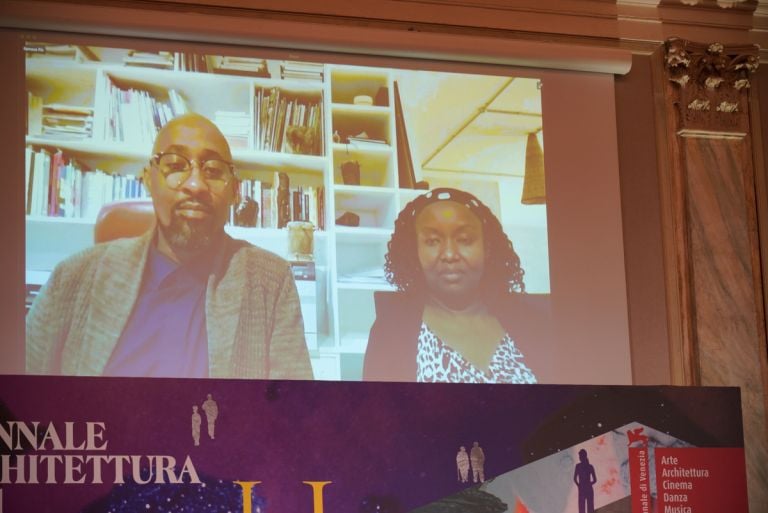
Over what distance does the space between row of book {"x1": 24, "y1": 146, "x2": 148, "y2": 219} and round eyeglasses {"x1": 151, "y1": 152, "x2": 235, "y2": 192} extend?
25 centimetres

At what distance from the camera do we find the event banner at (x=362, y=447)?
165 inches

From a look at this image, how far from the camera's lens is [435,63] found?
518cm

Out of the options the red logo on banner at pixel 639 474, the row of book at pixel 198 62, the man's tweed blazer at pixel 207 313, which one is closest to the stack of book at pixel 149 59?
the row of book at pixel 198 62

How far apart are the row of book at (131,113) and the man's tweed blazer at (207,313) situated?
0.43 metres

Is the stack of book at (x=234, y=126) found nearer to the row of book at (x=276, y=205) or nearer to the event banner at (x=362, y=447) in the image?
the row of book at (x=276, y=205)

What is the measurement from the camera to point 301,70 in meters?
5.02

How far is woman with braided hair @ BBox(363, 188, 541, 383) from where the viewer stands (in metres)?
4.89

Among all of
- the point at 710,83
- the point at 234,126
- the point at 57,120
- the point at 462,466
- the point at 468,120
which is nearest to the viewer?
the point at 462,466

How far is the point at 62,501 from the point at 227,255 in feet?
4.05

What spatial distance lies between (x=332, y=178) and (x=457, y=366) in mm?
984

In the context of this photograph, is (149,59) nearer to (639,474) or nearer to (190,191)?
(190,191)

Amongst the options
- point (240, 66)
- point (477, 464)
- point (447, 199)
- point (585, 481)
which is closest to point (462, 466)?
point (477, 464)

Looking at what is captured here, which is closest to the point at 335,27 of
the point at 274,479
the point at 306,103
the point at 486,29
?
the point at 306,103

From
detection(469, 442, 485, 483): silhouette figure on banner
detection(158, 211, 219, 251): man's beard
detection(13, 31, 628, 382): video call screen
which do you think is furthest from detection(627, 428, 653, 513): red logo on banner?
detection(158, 211, 219, 251): man's beard
